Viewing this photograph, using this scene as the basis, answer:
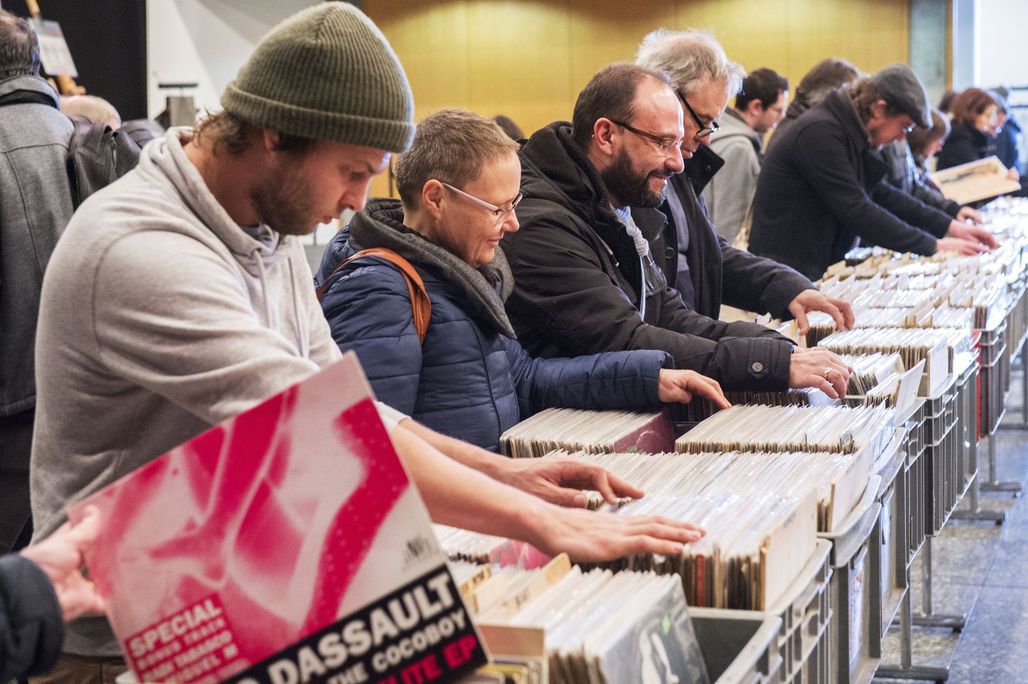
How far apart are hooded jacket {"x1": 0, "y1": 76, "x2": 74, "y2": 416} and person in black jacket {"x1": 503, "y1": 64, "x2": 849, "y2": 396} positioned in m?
1.11

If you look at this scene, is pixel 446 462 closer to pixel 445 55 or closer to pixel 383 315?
pixel 383 315

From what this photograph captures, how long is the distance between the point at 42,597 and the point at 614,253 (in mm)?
2253

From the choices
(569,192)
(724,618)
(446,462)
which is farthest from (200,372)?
(569,192)

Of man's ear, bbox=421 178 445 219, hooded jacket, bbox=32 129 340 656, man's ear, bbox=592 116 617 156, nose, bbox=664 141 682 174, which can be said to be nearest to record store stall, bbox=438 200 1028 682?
hooded jacket, bbox=32 129 340 656

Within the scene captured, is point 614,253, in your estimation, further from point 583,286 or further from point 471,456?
point 471,456

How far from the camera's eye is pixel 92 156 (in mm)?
3217

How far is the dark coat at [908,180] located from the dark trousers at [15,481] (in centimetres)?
494

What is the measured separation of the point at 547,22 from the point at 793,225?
37.5 ft

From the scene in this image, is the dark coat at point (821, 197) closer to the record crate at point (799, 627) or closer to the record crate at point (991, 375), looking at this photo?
the record crate at point (991, 375)

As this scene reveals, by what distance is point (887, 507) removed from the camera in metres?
2.64

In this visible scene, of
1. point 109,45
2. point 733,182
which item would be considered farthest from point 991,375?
point 109,45

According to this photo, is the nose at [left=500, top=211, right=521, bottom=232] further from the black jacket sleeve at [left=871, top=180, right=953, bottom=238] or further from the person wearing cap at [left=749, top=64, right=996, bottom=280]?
the black jacket sleeve at [left=871, top=180, right=953, bottom=238]

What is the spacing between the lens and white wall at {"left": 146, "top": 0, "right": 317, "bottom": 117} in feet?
41.0

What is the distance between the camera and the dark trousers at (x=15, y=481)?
2994mm
